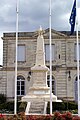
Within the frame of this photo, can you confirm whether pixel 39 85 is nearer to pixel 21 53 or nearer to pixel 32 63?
pixel 32 63

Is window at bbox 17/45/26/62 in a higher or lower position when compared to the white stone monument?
higher

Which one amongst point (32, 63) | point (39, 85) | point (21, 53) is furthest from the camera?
point (21, 53)

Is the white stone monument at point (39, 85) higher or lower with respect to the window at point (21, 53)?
lower

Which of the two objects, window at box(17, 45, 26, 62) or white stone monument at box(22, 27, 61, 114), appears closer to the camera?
white stone monument at box(22, 27, 61, 114)

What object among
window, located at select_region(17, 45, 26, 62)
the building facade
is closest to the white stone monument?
the building facade

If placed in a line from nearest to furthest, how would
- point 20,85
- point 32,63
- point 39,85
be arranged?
point 39,85
point 20,85
point 32,63

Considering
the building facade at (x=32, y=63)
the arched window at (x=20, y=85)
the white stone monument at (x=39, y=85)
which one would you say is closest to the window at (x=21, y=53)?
the building facade at (x=32, y=63)

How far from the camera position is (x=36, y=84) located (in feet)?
93.3

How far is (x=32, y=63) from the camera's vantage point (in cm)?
3962

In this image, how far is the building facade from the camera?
38.8 metres

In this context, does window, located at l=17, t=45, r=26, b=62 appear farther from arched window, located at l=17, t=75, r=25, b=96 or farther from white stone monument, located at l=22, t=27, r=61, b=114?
white stone monument, located at l=22, t=27, r=61, b=114

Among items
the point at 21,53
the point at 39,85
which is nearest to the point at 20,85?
the point at 21,53

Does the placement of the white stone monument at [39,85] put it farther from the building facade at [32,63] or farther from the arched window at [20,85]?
the arched window at [20,85]

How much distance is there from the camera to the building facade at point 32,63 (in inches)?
1526
